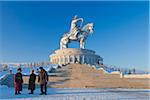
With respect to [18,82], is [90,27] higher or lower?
higher

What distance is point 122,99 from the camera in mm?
11969

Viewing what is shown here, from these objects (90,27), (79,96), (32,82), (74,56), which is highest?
(90,27)

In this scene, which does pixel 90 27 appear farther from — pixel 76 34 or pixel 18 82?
pixel 18 82

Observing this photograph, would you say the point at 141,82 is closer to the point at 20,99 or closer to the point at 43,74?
the point at 43,74

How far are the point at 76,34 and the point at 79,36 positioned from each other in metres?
0.82

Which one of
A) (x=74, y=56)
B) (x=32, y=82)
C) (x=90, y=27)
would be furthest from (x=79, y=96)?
(x=90, y=27)

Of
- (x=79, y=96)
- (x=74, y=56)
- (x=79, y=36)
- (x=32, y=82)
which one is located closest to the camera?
(x=79, y=96)

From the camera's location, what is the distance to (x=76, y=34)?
60.8m

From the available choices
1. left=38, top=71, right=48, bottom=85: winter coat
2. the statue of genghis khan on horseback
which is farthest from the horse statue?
left=38, top=71, right=48, bottom=85: winter coat

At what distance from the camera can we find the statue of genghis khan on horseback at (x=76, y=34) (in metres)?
60.6

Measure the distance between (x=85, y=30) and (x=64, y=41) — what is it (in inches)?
186

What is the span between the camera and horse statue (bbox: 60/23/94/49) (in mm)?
60406

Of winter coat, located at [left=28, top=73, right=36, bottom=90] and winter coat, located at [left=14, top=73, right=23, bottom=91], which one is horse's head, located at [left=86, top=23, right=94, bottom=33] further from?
winter coat, located at [left=14, top=73, right=23, bottom=91]

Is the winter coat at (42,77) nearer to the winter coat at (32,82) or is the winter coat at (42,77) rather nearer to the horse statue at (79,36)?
the winter coat at (32,82)
